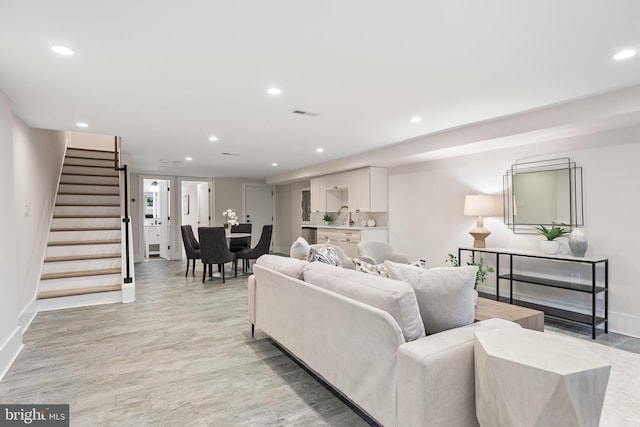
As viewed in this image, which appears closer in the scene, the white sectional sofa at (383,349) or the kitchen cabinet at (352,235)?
the white sectional sofa at (383,349)

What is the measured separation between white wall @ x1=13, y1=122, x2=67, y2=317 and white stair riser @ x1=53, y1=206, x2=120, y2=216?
5.3 inches

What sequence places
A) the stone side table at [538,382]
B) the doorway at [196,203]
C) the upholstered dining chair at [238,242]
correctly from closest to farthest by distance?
the stone side table at [538,382] → the upholstered dining chair at [238,242] → the doorway at [196,203]

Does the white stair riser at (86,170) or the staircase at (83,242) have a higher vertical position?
the white stair riser at (86,170)

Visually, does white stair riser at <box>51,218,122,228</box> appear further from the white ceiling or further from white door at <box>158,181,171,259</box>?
white door at <box>158,181,171,259</box>

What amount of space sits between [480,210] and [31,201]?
19.1 ft

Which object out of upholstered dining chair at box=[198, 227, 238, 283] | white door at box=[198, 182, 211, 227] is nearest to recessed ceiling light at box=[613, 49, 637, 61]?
upholstered dining chair at box=[198, 227, 238, 283]

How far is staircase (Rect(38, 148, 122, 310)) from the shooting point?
4434mm

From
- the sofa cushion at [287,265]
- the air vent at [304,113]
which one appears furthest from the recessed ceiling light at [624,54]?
the sofa cushion at [287,265]

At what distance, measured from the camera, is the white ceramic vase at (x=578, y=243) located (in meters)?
3.52

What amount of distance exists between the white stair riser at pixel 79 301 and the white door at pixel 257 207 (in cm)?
542

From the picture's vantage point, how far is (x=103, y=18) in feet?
6.02

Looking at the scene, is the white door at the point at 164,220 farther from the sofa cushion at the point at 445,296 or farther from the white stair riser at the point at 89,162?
the sofa cushion at the point at 445,296

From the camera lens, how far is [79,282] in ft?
15.1

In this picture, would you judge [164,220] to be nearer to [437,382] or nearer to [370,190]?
[370,190]
